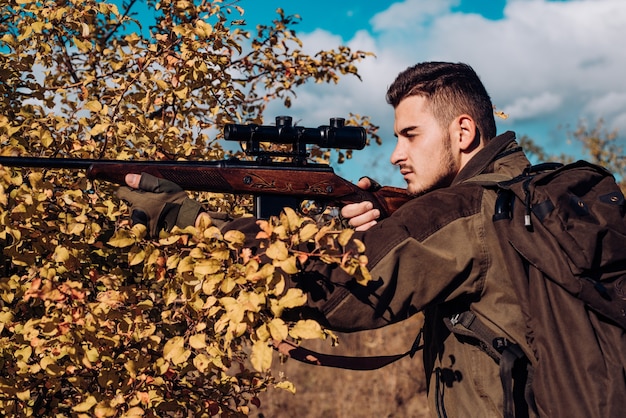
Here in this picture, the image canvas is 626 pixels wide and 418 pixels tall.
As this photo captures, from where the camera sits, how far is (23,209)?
9.68ft

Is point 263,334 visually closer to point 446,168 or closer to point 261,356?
point 261,356

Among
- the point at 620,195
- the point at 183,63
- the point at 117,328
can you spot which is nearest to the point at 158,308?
the point at 117,328

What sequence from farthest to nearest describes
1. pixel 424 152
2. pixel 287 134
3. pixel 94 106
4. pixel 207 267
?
pixel 94 106
pixel 287 134
pixel 424 152
pixel 207 267

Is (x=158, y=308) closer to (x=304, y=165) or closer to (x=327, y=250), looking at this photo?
(x=304, y=165)

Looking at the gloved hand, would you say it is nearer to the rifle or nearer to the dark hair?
the rifle

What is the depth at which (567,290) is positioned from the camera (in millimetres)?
2346

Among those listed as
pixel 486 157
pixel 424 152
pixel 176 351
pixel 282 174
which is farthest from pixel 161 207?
pixel 486 157

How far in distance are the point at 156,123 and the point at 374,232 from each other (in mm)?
2061

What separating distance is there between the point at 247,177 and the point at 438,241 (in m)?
1.24

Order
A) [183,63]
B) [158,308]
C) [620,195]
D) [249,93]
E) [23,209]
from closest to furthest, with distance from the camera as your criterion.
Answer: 1. [620,195]
2. [23,209]
3. [183,63]
4. [158,308]
5. [249,93]

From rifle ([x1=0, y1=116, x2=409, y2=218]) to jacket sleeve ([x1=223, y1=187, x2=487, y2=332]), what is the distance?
914 millimetres

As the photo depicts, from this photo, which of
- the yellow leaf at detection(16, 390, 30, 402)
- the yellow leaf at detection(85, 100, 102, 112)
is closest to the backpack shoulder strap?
the yellow leaf at detection(16, 390, 30, 402)

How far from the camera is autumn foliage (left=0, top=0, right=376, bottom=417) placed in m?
2.29

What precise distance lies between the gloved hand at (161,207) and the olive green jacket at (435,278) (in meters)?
0.33
